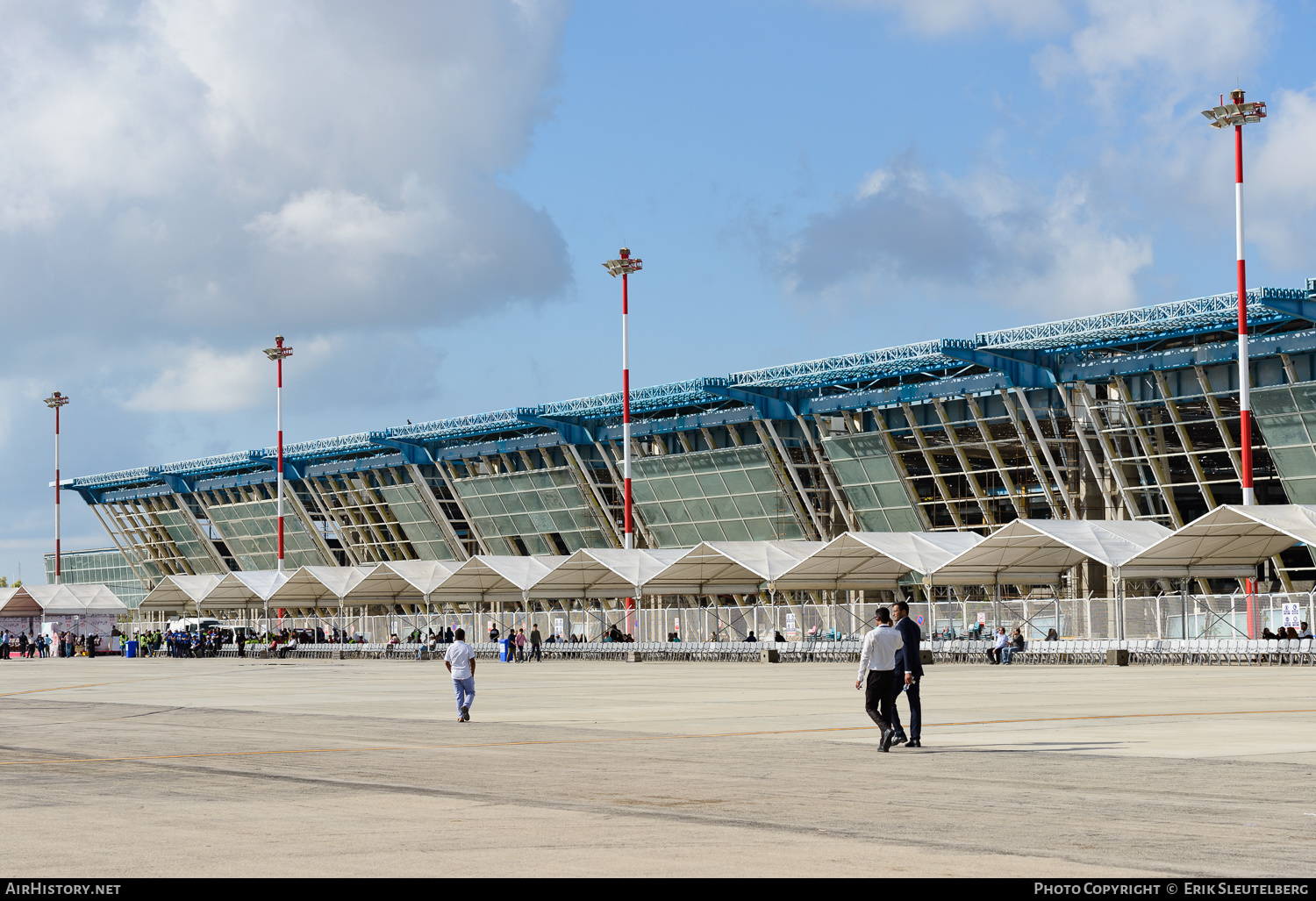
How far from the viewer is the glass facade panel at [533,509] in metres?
92.7

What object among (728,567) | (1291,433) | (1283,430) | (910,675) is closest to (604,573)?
(728,567)

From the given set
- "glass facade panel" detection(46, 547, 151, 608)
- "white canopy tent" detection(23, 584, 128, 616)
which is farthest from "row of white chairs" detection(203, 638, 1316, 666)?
"glass facade panel" detection(46, 547, 151, 608)

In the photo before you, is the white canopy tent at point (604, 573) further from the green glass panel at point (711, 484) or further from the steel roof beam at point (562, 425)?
the steel roof beam at point (562, 425)

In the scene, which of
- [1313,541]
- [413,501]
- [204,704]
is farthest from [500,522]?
[204,704]

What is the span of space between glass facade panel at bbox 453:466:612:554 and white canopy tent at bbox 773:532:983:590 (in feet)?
108

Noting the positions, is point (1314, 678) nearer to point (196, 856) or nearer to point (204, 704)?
point (204, 704)

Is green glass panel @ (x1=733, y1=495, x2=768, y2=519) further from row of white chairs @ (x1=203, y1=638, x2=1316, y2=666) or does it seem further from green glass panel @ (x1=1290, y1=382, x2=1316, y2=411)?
green glass panel @ (x1=1290, y1=382, x2=1316, y2=411)

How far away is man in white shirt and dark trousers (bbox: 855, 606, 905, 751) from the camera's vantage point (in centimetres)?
1789

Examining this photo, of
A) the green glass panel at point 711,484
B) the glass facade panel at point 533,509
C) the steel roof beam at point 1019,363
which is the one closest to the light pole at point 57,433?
the glass facade panel at point 533,509

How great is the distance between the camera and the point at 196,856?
999 centimetres

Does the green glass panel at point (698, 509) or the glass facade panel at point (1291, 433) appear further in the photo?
the green glass panel at point (698, 509)

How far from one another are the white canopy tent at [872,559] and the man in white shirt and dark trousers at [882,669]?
118ft

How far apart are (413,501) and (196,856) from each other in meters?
94.4

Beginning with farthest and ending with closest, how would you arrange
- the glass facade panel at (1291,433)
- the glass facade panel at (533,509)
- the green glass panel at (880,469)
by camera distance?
the glass facade panel at (533,509) < the green glass panel at (880,469) < the glass facade panel at (1291,433)
